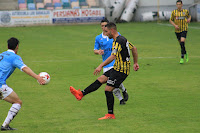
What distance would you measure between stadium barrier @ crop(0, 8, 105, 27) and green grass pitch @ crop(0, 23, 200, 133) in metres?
18.0

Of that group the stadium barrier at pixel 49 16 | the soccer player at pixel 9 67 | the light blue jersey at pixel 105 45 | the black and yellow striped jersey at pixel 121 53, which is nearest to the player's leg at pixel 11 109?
the soccer player at pixel 9 67

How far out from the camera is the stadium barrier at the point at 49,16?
39328 mm

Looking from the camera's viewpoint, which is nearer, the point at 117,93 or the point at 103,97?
the point at 117,93

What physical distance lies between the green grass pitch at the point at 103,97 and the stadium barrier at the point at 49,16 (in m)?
18.0

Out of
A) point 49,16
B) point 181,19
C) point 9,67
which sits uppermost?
point 9,67

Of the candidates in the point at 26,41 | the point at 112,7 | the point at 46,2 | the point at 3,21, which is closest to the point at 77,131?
the point at 26,41

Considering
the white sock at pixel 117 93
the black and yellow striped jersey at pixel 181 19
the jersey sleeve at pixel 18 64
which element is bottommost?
the white sock at pixel 117 93

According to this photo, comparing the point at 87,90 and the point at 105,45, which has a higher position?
the point at 105,45

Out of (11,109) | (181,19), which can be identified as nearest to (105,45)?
(11,109)

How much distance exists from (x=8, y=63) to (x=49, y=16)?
33285mm

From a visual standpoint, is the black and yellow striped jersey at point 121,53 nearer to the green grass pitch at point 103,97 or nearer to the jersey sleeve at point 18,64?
the green grass pitch at point 103,97

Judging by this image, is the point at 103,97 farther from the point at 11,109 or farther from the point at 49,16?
the point at 49,16

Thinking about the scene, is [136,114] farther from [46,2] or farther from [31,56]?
[46,2]

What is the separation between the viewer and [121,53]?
8.74 meters
